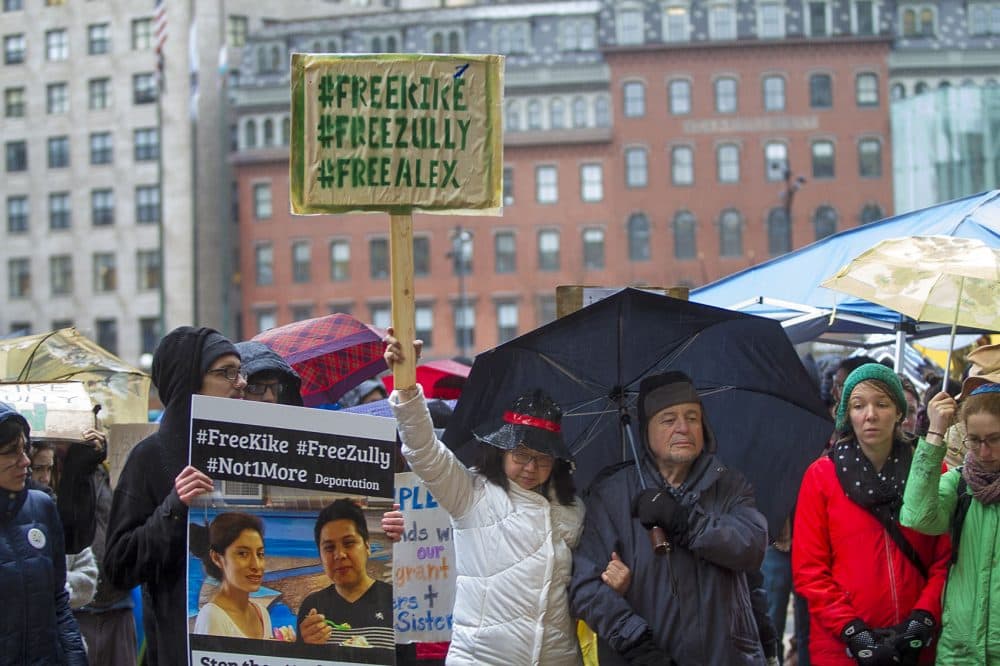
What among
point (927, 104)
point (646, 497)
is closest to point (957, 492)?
point (646, 497)

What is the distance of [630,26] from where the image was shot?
66500 millimetres

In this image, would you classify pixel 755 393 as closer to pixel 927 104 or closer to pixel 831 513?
pixel 831 513

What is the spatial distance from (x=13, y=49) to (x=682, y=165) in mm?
34624

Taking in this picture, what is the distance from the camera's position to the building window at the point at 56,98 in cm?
7050

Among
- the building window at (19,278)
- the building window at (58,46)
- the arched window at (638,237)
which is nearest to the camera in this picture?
the arched window at (638,237)

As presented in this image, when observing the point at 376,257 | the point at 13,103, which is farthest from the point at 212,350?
the point at 13,103

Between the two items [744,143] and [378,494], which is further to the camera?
[744,143]

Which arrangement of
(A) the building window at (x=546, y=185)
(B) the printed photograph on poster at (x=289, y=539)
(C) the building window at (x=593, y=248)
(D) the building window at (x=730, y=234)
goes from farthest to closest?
(A) the building window at (x=546, y=185) < (C) the building window at (x=593, y=248) < (D) the building window at (x=730, y=234) < (B) the printed photograph on poster at (x=289, y=539)

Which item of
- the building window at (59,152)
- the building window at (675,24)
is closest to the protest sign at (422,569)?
the building window at (675,24)

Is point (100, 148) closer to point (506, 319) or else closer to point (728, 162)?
point (506, 319)

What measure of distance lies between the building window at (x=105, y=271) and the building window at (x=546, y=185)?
2122 centimetres

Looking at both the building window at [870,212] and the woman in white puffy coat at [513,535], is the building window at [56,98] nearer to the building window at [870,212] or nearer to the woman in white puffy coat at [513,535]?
the building window at [870,212]

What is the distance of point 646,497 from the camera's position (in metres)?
5.08

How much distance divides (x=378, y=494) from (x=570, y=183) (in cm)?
6111
